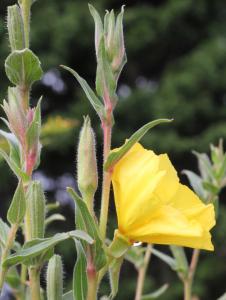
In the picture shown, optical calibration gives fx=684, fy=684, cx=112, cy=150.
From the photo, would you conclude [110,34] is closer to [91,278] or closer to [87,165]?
[87,165]

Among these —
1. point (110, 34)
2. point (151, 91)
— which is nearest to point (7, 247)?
point (110, 34)

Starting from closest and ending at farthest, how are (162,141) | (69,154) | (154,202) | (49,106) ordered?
1. (154,202)
2. (162,141)
3. (69,154)
4. (49,106)

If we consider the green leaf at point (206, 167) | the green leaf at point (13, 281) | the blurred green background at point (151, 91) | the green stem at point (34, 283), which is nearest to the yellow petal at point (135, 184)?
the green stem at point (34, 283)

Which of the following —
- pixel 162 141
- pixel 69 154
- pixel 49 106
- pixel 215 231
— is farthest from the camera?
pixel 49 106

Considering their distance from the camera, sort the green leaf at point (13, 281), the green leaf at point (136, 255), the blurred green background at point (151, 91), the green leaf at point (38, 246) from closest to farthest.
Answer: the green leaf at point (38, 246), the green leaf at point (13, 281), the green leaf at point (136, 255), the blurred green background at point (151, 91)

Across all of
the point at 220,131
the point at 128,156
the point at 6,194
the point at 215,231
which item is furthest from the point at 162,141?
the point at 128,156

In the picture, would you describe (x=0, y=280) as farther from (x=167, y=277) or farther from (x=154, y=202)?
(x=167, y=277)

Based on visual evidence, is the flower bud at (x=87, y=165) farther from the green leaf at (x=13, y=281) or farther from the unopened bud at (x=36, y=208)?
the green leaf at (x=13, y=281)
